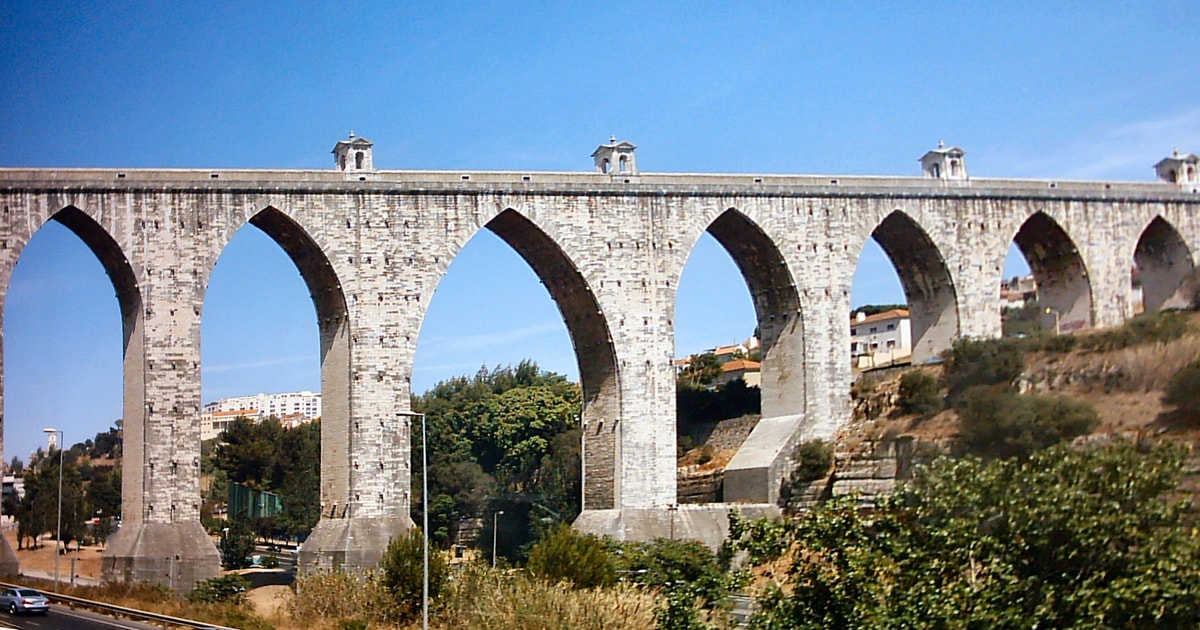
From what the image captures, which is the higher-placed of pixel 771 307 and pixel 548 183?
pixel 548 183

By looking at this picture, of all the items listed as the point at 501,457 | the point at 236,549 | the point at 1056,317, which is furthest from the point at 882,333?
the point at 236,549

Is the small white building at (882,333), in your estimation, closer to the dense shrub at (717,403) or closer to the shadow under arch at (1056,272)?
the dense shrub at (717,403)

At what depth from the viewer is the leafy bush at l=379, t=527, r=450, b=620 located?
106ft

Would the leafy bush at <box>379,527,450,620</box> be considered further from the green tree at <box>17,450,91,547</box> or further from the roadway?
the green tree at <box>17,450,91,547</box>

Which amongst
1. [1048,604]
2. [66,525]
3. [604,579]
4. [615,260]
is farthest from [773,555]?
[66,525]

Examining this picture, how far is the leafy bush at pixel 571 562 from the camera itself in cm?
3238

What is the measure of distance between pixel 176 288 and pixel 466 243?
8.50 m

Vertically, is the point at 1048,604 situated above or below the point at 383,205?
below

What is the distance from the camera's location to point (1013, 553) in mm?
21078

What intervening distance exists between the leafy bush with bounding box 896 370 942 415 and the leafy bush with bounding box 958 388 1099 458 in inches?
147

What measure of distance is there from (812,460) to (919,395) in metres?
4.13

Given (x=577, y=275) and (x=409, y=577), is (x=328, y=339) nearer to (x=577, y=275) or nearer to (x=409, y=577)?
(x=577, y=275)

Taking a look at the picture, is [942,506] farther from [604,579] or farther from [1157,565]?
[604,579]

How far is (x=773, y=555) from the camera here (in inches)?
973
